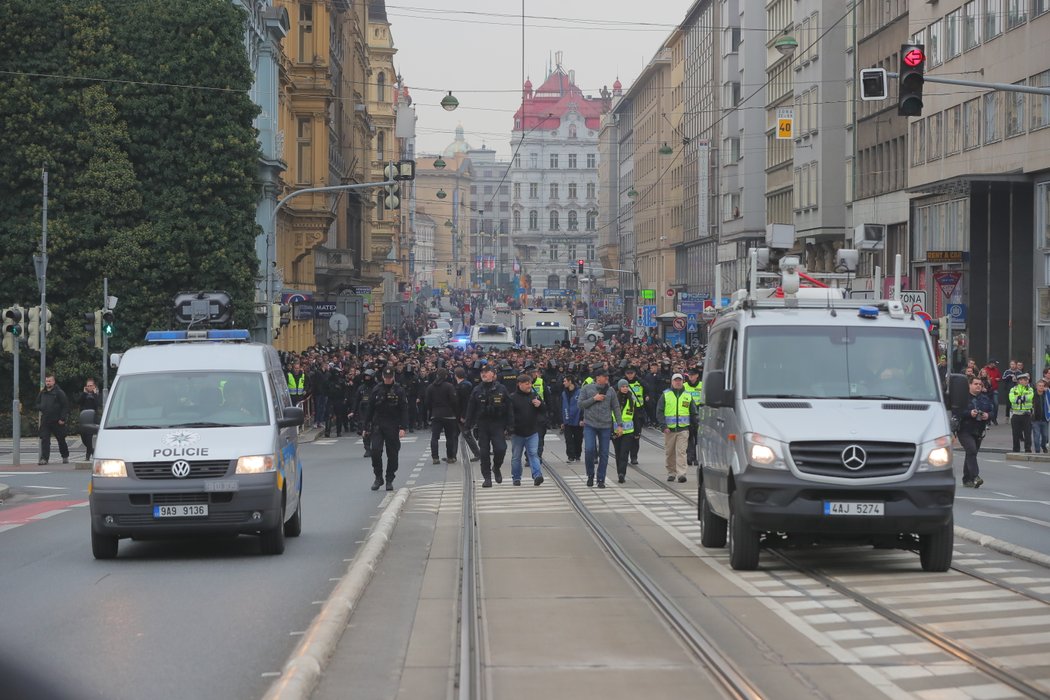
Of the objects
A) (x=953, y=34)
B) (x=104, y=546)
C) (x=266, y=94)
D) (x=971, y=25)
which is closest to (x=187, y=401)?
(x=104, y=546)

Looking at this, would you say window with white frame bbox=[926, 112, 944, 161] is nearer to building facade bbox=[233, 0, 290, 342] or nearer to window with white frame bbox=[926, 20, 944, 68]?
window with white frame bbox=[926, 20, 944, 68]

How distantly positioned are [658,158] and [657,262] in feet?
25.9

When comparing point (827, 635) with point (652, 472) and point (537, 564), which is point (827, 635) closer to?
point (537, 564)

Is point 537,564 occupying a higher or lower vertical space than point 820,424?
lower

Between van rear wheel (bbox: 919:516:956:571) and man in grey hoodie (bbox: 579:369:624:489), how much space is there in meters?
10.5

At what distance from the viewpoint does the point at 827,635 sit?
10250 millimetres

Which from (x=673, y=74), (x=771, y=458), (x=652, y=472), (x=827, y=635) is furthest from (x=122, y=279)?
(x=673, y=74)

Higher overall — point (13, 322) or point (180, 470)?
point (13, 322)

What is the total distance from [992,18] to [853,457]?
116 ft

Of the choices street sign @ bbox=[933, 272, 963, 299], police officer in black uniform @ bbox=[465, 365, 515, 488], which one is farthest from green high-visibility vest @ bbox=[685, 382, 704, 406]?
street sign @ bbox=[933, 272, 963, 299]

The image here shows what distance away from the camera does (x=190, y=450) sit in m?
14.5

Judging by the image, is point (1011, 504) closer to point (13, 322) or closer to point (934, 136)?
point (13, 322)

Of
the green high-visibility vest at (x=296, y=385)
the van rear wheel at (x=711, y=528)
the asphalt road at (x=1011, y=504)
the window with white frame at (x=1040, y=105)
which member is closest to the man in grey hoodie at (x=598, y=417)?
the asphalt road at (x=1011, y=504)

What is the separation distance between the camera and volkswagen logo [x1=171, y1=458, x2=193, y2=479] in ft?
47.3
